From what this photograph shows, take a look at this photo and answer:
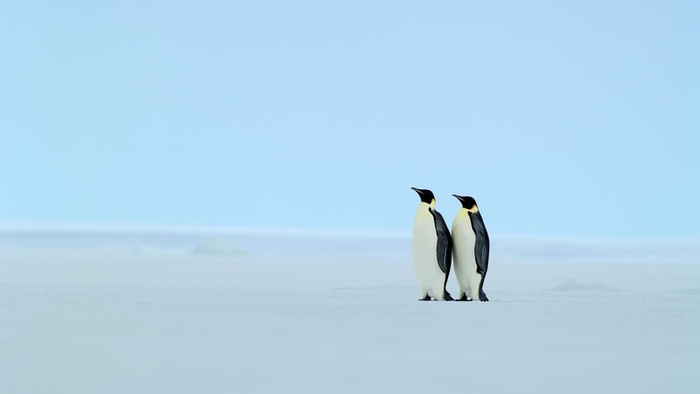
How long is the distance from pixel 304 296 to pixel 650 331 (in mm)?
2403

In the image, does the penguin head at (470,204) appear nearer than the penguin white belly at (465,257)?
No

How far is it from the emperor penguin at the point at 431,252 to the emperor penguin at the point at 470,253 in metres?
0.07

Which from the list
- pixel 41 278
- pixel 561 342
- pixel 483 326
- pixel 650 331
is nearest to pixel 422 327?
pixel 483 326

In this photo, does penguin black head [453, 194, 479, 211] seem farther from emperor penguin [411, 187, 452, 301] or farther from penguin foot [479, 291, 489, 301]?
penguin foot [479, 291, 489, 301]

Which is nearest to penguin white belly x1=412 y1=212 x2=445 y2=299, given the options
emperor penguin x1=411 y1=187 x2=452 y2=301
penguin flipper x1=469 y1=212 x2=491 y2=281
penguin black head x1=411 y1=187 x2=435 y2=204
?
emperor penguin x1=411 y1=187 x2=452 y2=301

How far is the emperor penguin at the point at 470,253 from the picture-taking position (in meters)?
6.78

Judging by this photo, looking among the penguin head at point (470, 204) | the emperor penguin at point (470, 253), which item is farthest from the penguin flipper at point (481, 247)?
the penguin head at point (470, 204)

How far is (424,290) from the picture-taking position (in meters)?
6.89

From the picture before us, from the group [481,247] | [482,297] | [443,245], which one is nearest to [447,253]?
[443,245]

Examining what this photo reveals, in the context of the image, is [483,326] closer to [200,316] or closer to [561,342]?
[561,342]

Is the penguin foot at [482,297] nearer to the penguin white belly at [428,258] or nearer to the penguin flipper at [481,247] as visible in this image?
the penguin flipper at [481,247]

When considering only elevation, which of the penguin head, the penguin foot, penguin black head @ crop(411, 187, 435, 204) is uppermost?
penguin black head @ crop(411, 187, 435, 204)

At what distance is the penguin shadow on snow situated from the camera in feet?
22.2

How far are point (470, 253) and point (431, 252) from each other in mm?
260
